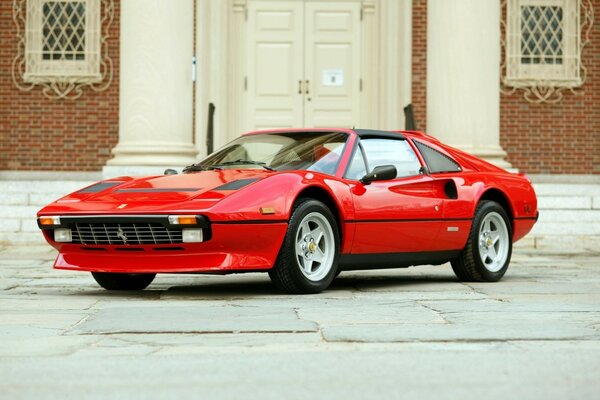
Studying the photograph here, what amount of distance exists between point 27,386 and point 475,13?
11.0 meters

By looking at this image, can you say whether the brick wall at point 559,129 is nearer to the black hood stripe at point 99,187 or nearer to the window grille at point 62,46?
the window grille at point 62,46

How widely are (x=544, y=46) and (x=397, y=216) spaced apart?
10610mm

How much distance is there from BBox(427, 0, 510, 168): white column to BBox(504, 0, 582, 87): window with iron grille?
3598mm

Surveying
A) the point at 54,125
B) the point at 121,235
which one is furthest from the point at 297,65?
the point at 121,235

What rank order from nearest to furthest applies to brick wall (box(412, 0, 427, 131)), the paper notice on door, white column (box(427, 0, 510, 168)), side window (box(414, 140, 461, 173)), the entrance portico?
1. side window (box(414, 140, 461, 173))
2. white column (box(427, 0, 510, 168))
3. the entrance portico
4. the paper notice on door
5. brick wall (box(412, 0, 427, 131))

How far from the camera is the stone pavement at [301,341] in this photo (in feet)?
14.3

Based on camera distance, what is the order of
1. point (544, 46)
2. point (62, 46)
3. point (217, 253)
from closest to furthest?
point (217, 253) < point (62, 46) < point (544, 46)

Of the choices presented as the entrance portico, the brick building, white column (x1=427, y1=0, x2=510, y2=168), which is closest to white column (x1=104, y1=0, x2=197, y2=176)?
the entrance portico

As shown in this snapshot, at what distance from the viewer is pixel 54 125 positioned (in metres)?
17.9

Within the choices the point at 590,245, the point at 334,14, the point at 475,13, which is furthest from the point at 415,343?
the point at 334,14

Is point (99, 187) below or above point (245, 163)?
below

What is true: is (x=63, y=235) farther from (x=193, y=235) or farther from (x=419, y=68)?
(x=419, y=68)

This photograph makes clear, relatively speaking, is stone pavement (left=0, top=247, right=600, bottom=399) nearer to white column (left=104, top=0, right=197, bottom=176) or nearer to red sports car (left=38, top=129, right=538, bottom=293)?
red sports car (left=38, top=129, right=538, bottom=293)

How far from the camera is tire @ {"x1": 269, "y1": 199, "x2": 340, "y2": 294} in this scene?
765 centimetres
